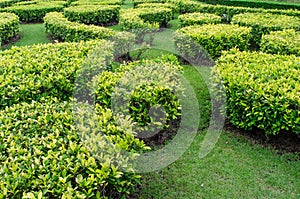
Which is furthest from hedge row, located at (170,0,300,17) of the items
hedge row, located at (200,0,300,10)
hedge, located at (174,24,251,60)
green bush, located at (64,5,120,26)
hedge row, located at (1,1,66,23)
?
hedge row, located at (1,1,66,23)

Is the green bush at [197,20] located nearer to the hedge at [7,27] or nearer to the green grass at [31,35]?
the green grass at [31,35]

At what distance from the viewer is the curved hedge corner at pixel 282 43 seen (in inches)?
317

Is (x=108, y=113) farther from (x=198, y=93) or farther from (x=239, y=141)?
(x=198, y=93)

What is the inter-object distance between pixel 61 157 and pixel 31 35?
35.4 ft

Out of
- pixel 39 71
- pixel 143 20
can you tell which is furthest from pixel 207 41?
pixel 39 71

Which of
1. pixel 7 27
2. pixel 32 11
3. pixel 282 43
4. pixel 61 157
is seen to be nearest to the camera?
pixel 61 157

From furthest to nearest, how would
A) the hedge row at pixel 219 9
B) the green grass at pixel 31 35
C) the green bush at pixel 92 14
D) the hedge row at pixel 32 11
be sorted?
the hedge row at pixel 32 11, the green bush at pixel 92 14, the hedge row at pixel 219 9, the green grass at pixel 31 35

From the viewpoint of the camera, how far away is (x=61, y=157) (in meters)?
3.60

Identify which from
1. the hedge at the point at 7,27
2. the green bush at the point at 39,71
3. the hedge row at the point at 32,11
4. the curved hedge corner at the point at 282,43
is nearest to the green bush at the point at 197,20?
the curved hedge corner at the point at 282,43

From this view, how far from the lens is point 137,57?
922 centimetres

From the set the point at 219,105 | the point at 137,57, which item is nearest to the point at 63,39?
the point at 137,57

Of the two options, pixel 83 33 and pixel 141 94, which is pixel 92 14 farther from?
pixel 141 94

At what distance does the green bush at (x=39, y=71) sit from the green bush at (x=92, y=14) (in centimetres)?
691

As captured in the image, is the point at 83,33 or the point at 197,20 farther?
the point at 197,20
